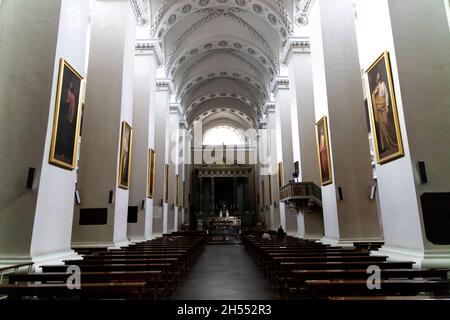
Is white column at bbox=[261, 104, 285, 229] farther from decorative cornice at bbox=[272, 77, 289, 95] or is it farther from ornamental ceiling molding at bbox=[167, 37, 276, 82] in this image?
ornamental ceiling molding at bbox=[167, 37, 276, 82]

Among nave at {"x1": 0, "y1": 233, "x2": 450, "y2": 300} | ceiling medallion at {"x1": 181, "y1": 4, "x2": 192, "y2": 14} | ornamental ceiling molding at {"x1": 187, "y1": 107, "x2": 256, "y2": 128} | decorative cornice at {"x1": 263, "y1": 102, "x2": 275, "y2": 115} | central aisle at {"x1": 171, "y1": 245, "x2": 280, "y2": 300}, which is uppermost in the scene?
ornamental ceiling molding at {"x1": 187, "y1": 107, "x2": 256, "y2": 128}

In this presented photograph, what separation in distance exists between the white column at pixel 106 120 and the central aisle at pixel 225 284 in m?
2.55

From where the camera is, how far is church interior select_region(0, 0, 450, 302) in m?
4.17

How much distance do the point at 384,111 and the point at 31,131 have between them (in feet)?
19.0

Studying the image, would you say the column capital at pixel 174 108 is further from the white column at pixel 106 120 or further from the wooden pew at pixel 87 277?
the wooden pew at pixel 87 277

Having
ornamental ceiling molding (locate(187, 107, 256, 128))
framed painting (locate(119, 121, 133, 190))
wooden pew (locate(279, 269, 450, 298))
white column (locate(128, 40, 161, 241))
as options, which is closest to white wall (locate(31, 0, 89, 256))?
framed painting (locate(119, 121, 133, 190))

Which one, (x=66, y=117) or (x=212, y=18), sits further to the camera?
(x=212, y=18)

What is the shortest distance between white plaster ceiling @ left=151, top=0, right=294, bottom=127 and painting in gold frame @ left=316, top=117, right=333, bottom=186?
5.96 metres

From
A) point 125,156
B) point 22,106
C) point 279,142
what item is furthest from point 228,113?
point 22,106

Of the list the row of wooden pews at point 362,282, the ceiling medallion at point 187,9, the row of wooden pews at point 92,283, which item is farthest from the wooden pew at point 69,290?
the ceiling medallion at point 187,9

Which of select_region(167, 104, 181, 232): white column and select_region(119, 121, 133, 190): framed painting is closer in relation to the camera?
select_region(119, 121, 133, 190): framed painting

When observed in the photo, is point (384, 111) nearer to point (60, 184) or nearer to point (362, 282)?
point (362, 282)

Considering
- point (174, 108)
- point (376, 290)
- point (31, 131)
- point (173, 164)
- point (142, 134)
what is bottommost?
point (376, 290)

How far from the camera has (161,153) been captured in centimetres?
1444
